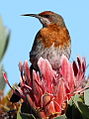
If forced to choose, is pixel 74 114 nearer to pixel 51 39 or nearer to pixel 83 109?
pixel 83 109

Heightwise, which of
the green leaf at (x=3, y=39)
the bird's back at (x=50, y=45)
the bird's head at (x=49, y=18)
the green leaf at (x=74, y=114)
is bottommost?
the bird's back at (x=50, y=45)

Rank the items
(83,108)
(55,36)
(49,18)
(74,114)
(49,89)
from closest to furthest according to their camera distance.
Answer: (83,108) → (74,114) → (49,89) → (55,36) → (49,18)

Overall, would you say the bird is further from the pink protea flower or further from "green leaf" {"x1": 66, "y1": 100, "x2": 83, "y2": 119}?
"green leaf" {"x1": 66, "y1": 100, "x2": 83, "y2": 119}

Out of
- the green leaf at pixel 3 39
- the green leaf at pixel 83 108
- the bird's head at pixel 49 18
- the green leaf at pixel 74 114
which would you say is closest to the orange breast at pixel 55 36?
the bird's head at pixel 49 18

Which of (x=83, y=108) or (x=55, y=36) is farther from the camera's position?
(x=55, y=36)

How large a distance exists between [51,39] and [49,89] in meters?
3.51

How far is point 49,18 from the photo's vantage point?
20.7 ft

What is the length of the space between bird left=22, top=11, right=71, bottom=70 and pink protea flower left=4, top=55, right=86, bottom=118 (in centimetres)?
286

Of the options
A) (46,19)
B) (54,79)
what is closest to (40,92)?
(54,79)

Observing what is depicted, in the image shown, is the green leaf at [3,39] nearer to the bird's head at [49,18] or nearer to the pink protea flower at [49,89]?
the pink protea flower at [49,89]

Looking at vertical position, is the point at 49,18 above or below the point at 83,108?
below

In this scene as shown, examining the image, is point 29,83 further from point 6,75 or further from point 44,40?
point 44,40

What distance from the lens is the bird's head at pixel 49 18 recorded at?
243 inches

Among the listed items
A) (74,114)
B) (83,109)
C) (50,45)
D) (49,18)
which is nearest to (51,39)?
(50,45)
